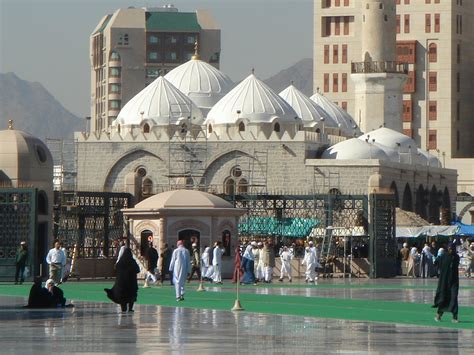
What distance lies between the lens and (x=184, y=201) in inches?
1740

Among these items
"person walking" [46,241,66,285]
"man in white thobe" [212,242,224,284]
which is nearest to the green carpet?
"person walking" [46,241,66,285]

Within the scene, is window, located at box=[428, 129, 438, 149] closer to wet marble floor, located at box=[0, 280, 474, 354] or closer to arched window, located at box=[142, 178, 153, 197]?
arched window, located at box=[142, 178, 153, 197]

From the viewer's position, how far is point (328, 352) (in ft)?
58.1

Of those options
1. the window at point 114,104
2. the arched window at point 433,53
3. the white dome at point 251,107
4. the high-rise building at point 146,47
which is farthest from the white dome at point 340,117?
the window at point 114,104

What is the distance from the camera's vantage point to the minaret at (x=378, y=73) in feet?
258

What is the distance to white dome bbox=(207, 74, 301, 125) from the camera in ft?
227

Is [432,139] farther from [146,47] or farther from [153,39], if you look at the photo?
[153,39]

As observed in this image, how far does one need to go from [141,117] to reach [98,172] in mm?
3096

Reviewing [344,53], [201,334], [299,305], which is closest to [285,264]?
[299,305]

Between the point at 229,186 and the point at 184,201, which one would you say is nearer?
the point at 184,201

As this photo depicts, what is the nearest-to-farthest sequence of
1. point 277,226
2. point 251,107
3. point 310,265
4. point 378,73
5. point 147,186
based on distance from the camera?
point 310,265 < point 277,226 < point 147,186 < point 251,107 < point 378,73

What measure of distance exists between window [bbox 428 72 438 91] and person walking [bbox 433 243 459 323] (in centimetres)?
7717

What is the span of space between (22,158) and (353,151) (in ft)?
91.5

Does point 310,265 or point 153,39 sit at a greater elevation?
point 153,39
